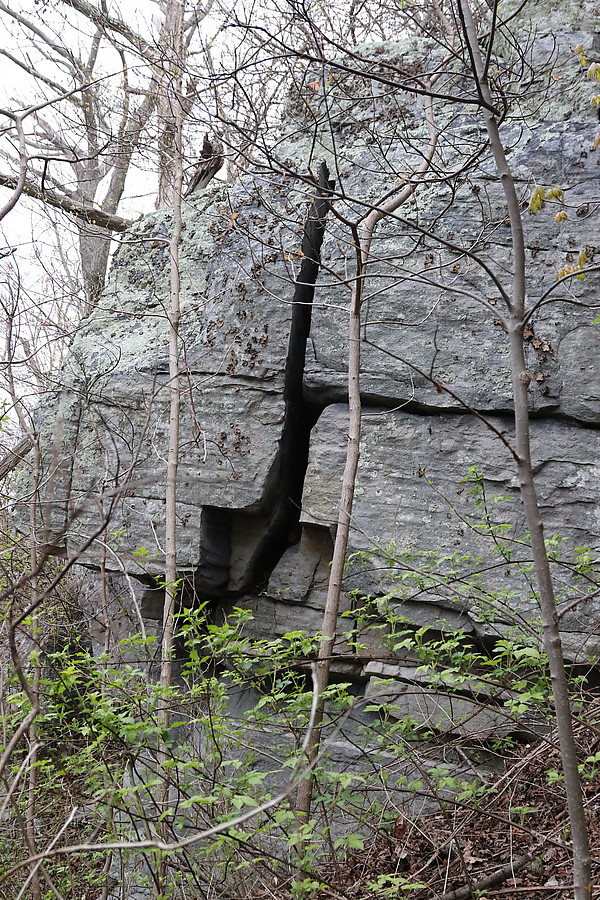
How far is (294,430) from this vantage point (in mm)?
4766

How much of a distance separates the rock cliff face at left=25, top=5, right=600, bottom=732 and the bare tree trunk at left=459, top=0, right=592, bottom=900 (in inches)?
71.6

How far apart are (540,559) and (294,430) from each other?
9.93 ft

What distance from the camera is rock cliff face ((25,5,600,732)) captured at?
4.05 metres

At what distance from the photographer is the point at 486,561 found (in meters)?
4.03

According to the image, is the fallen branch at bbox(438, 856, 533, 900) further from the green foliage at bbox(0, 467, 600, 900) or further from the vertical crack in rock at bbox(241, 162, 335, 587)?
the vertical crack in rock at bbox(241, 162, 335, 587)

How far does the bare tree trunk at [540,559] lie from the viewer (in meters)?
1.69

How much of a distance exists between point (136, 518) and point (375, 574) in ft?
5.63

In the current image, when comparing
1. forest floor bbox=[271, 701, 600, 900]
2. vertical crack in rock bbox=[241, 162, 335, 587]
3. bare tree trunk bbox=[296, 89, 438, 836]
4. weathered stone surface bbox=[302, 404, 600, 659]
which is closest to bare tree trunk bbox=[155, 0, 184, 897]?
vertical crack in rock bbox=[241, 162, 335, 587]

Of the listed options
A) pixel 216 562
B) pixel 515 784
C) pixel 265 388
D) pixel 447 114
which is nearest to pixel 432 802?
pixel 515 784

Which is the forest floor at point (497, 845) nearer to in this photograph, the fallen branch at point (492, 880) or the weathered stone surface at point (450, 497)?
the fallen branch at point (492, 880)

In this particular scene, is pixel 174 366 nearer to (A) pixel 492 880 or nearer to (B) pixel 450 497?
(B) pixel 450 497

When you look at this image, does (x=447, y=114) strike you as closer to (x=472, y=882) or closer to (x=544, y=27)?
(x=544, y=27)

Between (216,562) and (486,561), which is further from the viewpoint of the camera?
(216,562)

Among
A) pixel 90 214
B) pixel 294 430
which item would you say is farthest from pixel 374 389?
pixel 90 214
